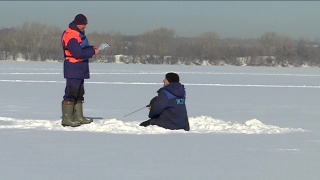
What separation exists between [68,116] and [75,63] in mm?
652

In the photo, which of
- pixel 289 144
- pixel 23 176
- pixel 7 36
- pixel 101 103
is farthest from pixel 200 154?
pixel 7 36

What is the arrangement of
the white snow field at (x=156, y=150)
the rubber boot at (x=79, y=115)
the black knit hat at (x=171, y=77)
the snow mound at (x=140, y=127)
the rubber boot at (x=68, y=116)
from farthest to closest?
the rubber boot at (x=79, y=115) → the rubber boot at (x=68, y=116) → the black knit hat at (x=171, y=77) → the snow mound at (x=140, y=127) → the white snow field at (x=156, y=150)

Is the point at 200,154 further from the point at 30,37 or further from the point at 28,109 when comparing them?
the point at 30,37

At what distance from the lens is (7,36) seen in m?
78.7

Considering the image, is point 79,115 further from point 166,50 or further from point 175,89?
point 166,50

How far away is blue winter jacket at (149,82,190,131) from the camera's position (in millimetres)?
7020

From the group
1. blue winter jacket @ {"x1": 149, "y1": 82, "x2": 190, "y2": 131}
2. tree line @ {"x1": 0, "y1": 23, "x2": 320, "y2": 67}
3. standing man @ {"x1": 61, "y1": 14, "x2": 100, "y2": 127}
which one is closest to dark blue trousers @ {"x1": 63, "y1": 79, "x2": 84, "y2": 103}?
standing man @ {"x1": 61, "y1": 14, "x2": 100, "y2": 127}

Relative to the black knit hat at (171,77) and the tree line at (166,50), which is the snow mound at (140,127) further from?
the tree line at (166,50)

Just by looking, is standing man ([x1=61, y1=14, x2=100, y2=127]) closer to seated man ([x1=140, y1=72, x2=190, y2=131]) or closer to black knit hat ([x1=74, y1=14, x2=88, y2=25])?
black knit hat ([x1=74, y1=14, x2=88, y2=25])

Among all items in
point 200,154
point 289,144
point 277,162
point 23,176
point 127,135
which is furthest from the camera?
point 127,135

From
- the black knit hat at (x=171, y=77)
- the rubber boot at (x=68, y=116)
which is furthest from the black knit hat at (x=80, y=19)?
the black knit hat at (x=171, y=77)

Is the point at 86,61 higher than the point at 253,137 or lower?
higher

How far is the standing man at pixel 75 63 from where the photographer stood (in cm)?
716

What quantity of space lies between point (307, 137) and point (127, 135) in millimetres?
1997
